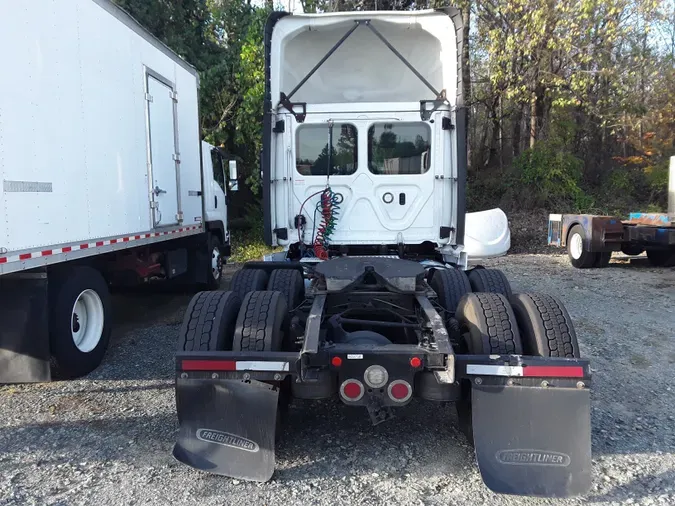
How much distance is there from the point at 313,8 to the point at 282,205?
11.8 meters

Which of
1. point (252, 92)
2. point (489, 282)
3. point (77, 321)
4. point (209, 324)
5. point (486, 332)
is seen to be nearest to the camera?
point (486, 332)

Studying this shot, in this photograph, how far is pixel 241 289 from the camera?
4969 millimetres

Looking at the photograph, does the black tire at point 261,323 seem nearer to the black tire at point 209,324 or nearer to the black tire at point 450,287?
the black tire at point 209,324

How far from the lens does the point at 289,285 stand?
4977 millimetres

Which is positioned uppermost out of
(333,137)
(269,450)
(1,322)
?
(333,137)

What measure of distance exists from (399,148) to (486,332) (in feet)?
10.6

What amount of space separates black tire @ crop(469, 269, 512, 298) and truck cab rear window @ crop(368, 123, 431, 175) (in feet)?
5.32

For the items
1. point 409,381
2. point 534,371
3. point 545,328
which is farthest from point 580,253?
point 409,381

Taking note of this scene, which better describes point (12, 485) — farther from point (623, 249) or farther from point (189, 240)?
point (623, 249)

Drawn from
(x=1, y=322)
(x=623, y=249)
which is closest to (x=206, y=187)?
(x=1, y=322)

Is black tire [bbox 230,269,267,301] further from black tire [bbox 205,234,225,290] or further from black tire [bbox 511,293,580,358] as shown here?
black tire [bbox 205,234,225,290]

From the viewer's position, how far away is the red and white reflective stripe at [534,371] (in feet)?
10.0

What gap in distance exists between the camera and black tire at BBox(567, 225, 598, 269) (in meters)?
11.8

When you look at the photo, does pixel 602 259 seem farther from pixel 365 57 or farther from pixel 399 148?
pixel 365 57
